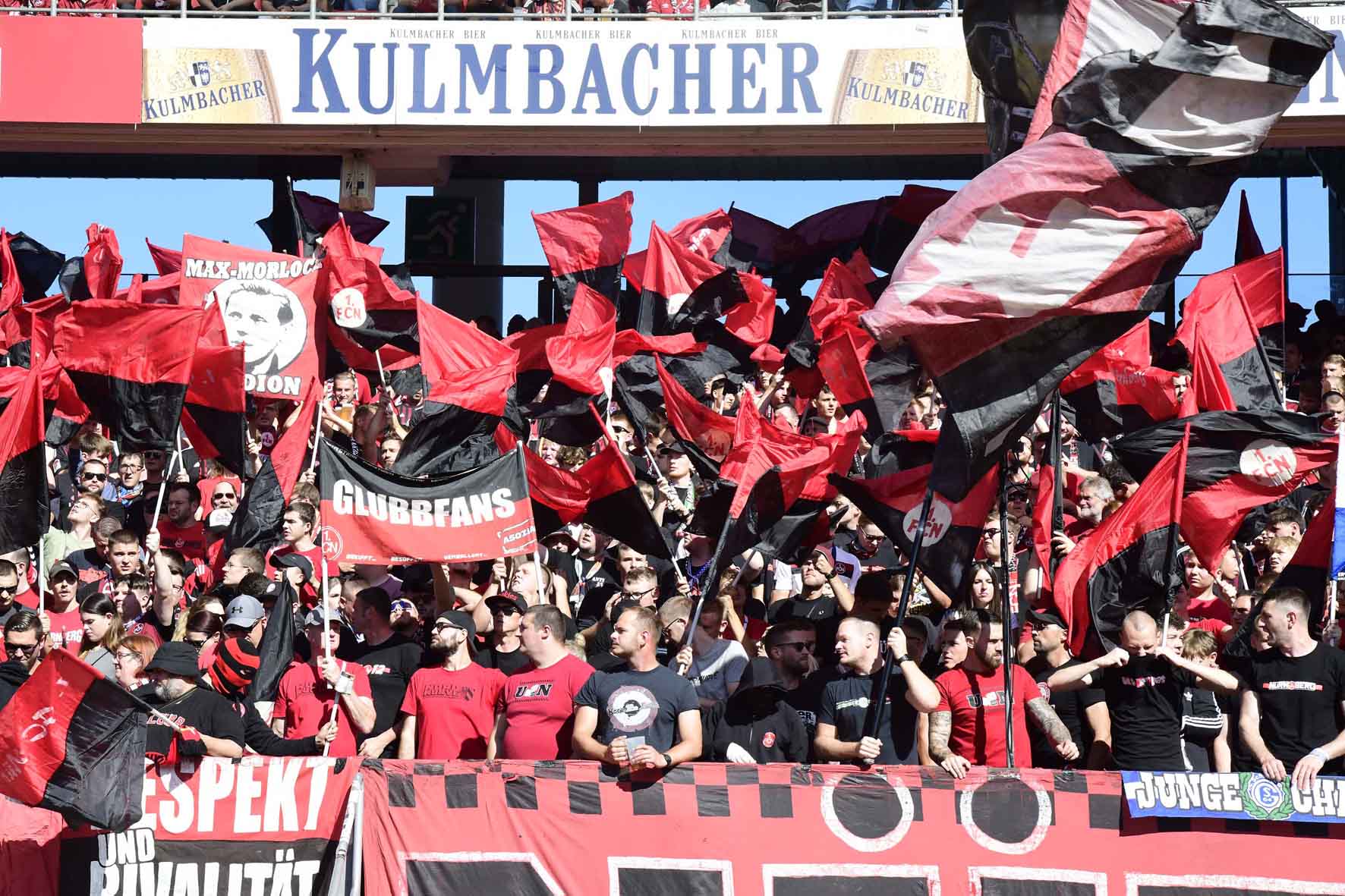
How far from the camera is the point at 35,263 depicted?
18.4 metres

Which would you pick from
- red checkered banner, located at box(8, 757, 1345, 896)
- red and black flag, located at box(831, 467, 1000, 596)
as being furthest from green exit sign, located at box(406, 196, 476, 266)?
red checkered banner, located at box(8, 757, 1345, 896)

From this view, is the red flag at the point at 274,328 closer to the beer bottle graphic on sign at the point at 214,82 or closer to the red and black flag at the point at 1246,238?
the beer bottle graphic on sign at the point at 214,82

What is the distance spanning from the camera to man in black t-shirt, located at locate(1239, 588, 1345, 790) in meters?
8.17

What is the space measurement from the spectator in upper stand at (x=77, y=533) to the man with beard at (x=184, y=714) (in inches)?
151

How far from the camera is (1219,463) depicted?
998 cm

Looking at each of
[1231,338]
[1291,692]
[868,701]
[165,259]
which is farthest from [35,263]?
[1291,692]

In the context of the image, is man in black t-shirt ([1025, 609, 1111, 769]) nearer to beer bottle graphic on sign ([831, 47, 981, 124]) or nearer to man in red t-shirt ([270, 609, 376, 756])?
man in red t-shirt ([270, 609, 376, 756])

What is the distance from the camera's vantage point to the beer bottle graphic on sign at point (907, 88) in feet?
58.9

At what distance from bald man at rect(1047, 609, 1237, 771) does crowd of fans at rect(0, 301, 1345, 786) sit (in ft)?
0.04

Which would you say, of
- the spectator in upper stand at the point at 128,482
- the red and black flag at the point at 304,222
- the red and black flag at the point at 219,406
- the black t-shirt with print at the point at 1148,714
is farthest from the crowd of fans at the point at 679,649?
the red and black flag at the point at 304,222

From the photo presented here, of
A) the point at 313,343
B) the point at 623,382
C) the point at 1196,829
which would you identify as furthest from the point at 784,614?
the point at 313,343

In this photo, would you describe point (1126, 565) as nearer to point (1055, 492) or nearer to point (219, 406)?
point (1055, 492)

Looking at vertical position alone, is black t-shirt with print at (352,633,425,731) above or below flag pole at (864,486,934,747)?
below

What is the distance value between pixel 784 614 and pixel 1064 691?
1.97 metres
